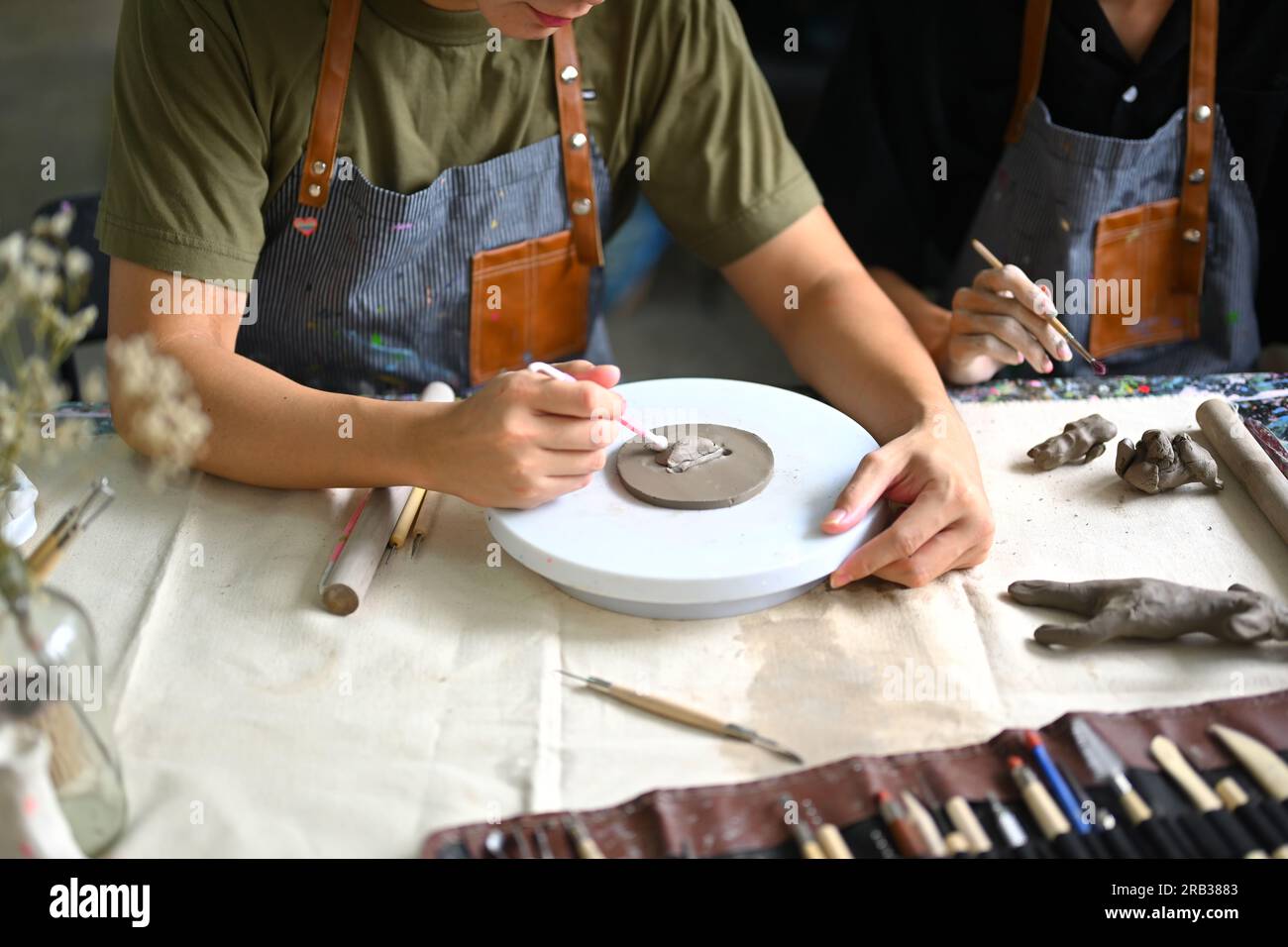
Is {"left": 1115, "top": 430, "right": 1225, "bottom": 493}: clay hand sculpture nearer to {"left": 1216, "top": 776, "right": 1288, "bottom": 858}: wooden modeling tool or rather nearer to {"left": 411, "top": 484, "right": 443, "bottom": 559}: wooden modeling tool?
{"left": 1216, "top": 776, "right": 1288, "bottom": 858}: wooden modeling tool

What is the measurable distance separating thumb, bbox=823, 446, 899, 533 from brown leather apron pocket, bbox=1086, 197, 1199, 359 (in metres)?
0.72

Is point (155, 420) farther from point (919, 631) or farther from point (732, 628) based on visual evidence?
point (919, 631)

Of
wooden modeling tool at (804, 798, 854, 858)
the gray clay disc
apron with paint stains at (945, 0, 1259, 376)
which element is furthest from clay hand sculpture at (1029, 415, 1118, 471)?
wooden modeling tool at (804, 798, 854, 858)

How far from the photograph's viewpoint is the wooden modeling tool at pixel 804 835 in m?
0.86

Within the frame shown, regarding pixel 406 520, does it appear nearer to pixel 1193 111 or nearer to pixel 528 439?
pixel 528 439

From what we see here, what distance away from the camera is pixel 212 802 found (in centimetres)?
89

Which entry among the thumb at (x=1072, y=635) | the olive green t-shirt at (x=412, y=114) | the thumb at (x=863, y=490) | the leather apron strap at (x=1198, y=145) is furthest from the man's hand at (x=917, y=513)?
the leather apron strap at (x=1198, y=145)

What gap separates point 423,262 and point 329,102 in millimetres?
234

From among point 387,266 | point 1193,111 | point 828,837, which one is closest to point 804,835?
point 828,837

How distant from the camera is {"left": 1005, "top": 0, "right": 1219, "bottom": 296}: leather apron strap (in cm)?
162

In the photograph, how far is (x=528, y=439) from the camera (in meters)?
1.09

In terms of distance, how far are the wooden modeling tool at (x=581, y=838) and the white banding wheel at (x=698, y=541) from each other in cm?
23

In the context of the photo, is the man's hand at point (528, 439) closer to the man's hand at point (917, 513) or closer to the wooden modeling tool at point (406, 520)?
the wooden modeling tool at point (406, 520)
